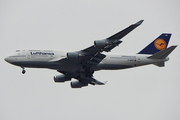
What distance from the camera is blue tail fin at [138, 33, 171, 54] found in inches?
2153

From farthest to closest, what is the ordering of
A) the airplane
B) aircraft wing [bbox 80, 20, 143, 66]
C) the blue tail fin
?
the blue tail fin → the airplane → aircraft wing [bbox 80, 20, 143, 66]

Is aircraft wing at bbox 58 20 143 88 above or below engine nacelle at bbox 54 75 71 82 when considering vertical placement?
above

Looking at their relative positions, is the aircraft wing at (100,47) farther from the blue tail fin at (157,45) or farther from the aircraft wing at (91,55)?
the blue tail fin at (157,45)

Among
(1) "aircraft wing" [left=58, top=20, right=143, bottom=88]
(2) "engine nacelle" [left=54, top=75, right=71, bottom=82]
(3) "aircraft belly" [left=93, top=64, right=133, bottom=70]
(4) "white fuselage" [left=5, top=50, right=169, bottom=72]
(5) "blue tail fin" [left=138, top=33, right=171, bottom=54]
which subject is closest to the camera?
(1) "aircraft wing" [left=58, top=20, right=143, bottom=88]

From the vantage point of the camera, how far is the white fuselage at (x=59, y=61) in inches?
1864

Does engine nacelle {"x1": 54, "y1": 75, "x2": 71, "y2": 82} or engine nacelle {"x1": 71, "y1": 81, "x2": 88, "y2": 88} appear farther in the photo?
engine nacelle {"x1": 71, "y1": 81, "x2": 88, "y2": 88}

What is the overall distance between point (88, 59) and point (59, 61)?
4.56m

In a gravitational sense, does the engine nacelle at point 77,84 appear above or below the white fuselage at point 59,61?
below

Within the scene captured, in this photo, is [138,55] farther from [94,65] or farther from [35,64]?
[35,64]

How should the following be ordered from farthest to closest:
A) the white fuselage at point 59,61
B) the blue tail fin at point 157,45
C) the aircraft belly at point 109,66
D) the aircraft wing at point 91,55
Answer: the blue tail fin at point 157,45, the aircraft belly at point 109,66, the white fuselage at point 59,61, the aircraft wing at point 91,55

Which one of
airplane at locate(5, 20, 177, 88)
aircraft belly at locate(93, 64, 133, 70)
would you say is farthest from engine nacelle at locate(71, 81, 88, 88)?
aircraft belly at locate(93, 64, 133, 70)

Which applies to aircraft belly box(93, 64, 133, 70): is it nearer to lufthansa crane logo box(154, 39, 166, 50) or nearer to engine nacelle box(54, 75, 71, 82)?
engine nacelle box(54, 75, 71, 82)

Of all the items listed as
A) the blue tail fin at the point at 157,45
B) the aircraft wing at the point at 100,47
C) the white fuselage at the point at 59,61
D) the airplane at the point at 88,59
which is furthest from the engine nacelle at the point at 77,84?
the blue tail fin at the point at 157,45

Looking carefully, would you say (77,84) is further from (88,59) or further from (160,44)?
(160,44)
